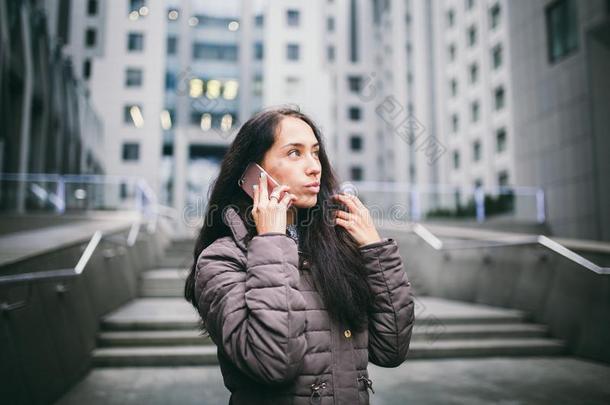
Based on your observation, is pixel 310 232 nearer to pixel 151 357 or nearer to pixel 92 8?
pixel 151 357

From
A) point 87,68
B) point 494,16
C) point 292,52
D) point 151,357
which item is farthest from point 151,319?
point 292,52

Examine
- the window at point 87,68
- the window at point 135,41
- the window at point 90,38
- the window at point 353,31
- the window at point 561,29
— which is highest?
the window at point 353,31

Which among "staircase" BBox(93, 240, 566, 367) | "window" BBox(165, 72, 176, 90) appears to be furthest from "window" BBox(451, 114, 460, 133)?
"staircase" BBox(93, 240, 566, 367)

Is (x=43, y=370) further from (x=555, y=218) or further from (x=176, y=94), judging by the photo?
(x=176, y=94)

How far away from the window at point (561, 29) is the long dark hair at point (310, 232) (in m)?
14.0

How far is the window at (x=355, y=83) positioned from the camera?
144ft

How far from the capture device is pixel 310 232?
1.79 metres

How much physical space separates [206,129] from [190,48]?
19.0 feet

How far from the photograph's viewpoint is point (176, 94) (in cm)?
3109

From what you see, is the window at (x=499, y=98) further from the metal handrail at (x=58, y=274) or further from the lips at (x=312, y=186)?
the lips at (x=312, y=186)

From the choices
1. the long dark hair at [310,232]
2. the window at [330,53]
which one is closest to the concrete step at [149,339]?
the long dark hair at [310,232]

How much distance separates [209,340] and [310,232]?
4.34 meters

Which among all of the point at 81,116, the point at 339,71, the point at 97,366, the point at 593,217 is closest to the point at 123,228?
the point at 97,366

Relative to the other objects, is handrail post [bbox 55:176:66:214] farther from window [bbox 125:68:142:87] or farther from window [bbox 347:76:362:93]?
window [bbox 347:76:362:93]
